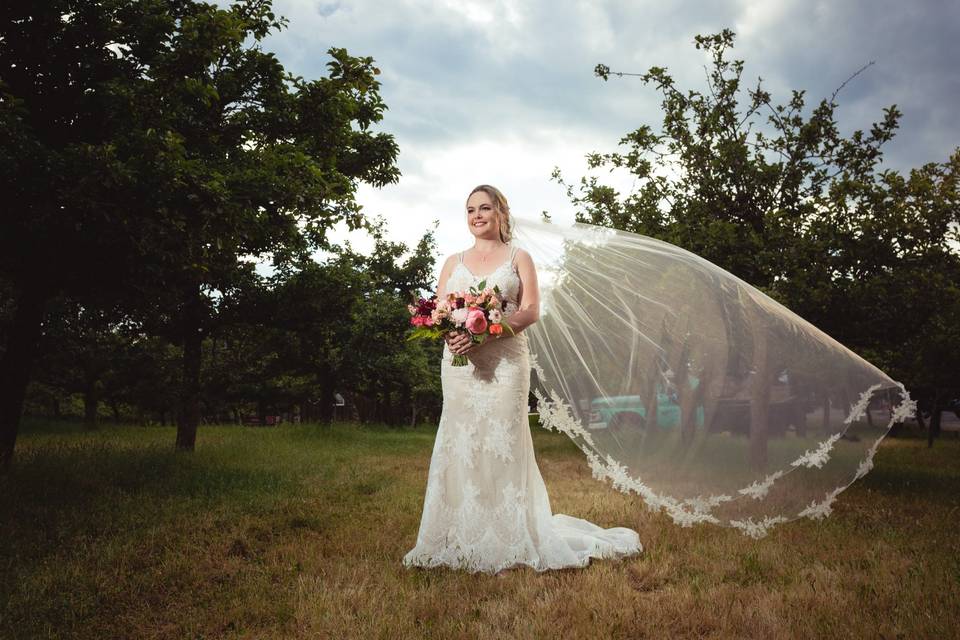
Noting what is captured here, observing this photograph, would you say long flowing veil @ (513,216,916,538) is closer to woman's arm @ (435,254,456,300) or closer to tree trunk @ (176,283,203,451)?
woman's arm @ (435,254,456,300)

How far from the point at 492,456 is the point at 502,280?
5.30 feet

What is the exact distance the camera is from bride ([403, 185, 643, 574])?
4949mm

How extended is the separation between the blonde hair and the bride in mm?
10

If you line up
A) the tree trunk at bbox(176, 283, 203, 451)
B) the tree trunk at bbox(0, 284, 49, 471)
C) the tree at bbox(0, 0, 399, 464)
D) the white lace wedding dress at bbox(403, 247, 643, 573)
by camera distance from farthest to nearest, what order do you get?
the tree trunk at bbox(176, 283, 203, 451), the tree trunk at bbox(0, 284, 49, 471), the tree at bbox(0, 0, 399, 464), the white lace wedding dress at bbox(403, 247, 643, 573)

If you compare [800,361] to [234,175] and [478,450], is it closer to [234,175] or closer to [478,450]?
[478,450]

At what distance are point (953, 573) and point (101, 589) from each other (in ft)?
22.8

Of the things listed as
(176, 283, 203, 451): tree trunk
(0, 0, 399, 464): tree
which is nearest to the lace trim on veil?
(0, 0, 399, 464): tree

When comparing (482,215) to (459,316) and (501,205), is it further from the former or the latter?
(459,316)

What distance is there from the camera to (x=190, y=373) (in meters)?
12.4

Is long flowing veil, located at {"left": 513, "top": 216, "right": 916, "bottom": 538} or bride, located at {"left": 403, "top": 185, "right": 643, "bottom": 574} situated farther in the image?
long flowing veil, located at {"left": 513, "top": 216, "right": 916, "bottom": 538}

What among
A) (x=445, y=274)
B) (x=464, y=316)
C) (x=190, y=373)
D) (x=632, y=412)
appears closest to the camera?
(x=464, y=316)

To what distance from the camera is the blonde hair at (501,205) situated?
17.1 ft

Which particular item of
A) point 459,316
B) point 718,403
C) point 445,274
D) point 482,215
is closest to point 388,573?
point 459,316

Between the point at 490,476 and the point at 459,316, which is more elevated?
the point at 459,316
